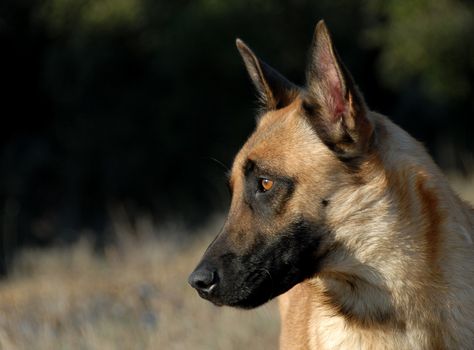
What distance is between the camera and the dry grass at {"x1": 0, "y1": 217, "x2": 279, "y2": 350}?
20.3 feet

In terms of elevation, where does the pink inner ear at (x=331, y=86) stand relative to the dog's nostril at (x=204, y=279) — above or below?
above

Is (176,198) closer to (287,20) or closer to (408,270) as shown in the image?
(287,20)

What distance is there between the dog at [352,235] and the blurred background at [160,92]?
534 inches

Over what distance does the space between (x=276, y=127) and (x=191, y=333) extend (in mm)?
2462

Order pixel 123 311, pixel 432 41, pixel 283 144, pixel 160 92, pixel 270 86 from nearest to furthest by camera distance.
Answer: pixel 283 144, pixel 270 86, pixel 123 311, pixel 432 41, pixel 160 92

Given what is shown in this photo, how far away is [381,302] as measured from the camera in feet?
13.5

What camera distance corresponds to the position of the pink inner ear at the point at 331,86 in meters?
4.09

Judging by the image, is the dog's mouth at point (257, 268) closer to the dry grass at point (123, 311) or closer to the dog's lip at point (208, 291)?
the dog's lip at point (208, 291)

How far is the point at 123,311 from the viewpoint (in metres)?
7.60

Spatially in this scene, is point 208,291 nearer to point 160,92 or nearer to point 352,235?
point 352,235

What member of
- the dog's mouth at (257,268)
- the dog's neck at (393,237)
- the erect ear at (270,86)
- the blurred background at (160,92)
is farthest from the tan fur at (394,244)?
the blurred background at (160,92)

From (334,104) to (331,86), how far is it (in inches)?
3.4

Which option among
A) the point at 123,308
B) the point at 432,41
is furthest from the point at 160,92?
the point at 123,308

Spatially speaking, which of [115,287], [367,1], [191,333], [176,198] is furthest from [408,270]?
[176,198]
